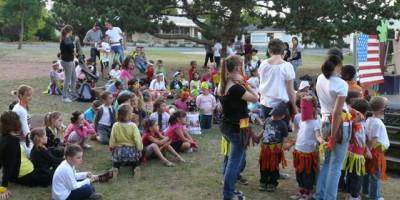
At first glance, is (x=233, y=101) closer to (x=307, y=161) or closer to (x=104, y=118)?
(x=307, y=161)

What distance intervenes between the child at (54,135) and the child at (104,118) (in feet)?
3.76

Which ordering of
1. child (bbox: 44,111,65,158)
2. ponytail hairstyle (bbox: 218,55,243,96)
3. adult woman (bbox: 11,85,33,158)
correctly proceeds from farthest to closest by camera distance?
1. child (bbox: 44,111,65,158)
2. adult woman (bbox: 11,85,33,158)
3. ponytail hairstyle (bbox: 218,55,243,96)

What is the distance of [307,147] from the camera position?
5301mm

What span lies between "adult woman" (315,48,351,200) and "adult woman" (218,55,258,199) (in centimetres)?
73

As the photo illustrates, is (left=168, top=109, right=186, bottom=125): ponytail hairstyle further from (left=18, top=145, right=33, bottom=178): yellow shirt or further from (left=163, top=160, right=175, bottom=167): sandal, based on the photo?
(left=18, top=145, right=33, bottom=178): yellow shirt

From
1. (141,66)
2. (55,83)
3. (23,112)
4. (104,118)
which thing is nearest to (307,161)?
(23,112)

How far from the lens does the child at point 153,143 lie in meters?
6.80

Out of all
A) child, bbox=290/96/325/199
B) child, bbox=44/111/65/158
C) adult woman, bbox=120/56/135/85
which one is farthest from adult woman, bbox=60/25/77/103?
child, bbox=290/96/325/199

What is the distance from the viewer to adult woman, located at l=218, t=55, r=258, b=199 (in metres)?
4.77

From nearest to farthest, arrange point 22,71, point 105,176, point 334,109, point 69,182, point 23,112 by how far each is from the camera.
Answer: point 334,109 < point 69,182 < point 105,176 < point 23,112 < point 22,71

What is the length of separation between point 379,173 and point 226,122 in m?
2.01

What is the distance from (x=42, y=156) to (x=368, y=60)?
597 centimetres

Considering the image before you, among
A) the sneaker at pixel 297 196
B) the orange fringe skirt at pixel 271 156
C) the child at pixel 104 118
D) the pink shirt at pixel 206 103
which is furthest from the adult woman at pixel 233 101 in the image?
the pink shirt at pixel 206 103

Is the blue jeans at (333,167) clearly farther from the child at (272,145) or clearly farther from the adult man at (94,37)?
the adult man at (94,37)
